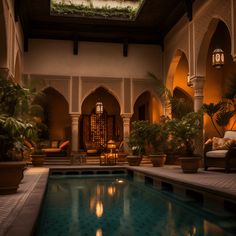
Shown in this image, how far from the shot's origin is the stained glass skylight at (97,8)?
12.7 m

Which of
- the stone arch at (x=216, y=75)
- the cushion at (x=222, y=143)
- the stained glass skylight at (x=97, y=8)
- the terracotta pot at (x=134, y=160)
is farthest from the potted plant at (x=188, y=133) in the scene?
the stained glass skylight at (x=97, y=8)

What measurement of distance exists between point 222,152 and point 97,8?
7.41 metres

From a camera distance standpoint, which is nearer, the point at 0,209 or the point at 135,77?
the point at 0,209

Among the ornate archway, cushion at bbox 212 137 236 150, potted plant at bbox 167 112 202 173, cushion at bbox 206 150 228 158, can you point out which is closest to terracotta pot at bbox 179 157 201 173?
potted plant at bbox 167 112 202 173

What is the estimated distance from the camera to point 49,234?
12.4ft

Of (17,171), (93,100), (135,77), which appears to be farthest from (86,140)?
(17,171)

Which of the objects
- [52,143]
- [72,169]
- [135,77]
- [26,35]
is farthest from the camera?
[52,143]

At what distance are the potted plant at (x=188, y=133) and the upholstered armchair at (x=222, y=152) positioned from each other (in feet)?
1.22

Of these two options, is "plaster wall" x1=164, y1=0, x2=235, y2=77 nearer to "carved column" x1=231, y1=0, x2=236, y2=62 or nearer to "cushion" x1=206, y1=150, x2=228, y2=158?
"carved column" x1=231, y1=0, x2=236, y2=62

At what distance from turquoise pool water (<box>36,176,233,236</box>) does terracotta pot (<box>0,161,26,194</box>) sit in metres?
0.58

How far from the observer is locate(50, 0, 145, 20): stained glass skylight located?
1266 cm

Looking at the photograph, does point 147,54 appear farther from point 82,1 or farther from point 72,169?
point 72,169

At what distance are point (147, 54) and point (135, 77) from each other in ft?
3.69

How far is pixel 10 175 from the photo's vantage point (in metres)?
4.89
